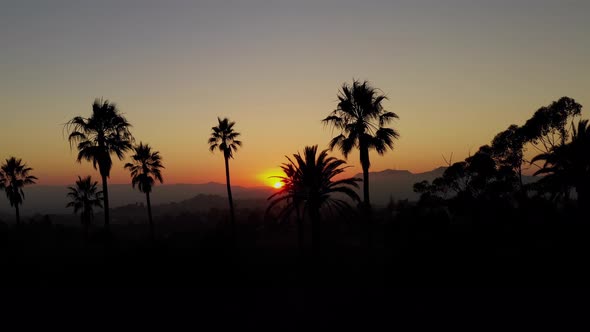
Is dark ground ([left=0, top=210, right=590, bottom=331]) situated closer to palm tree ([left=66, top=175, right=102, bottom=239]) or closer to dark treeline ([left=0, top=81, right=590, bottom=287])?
dark treeline ([left=0, top=81, right=590, bottom=287])

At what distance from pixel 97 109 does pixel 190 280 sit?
1837cm

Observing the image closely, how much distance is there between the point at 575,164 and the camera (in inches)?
1089

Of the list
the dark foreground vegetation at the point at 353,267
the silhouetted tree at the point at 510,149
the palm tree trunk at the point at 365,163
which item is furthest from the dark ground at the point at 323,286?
the silhouetted tree at the point at 510,149

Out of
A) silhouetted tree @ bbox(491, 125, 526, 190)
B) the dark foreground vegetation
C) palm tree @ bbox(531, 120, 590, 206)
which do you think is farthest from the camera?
silhouetted tree @ bbox(491, 125, 526, 190)

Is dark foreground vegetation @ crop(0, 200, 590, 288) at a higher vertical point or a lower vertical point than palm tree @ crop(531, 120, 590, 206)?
lower

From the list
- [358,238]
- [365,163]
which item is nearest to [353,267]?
[365,163]

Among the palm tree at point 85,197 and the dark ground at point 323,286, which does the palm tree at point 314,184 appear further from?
the palm tree at point 85,197

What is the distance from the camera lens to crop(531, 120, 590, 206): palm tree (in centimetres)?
2720

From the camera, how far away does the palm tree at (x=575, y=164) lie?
27203 mm

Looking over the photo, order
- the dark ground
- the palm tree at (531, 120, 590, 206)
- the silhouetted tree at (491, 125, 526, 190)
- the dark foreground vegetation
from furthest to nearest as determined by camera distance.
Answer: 1. the silhouetted tree at (491, 125, 526, 190)
2. the palm tree at (531, 120, 590, 206)
3. the dark foreground vegetation
4. the dark ground

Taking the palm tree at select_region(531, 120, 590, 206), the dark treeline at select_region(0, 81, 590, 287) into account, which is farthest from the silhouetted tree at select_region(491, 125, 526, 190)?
the palm tree at select_region(531, 120, 590, 206)

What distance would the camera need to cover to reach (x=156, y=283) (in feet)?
64.9

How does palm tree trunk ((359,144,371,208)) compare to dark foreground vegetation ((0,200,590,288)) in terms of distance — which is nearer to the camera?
dark foreground vegetation ((0,200,590,288))

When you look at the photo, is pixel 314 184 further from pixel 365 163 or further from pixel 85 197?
pixel 85 197
